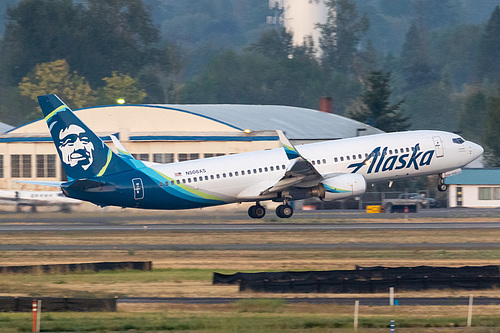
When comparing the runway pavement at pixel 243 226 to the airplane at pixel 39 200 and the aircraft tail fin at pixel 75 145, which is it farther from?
the airplane at pixel 39 200

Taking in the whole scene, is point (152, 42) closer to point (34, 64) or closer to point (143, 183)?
point (34, 64)

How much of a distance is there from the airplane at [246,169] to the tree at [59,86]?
87657 mm

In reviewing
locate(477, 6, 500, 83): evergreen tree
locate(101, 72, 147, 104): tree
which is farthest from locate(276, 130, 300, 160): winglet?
locate(477, 6, 500, 83): evergreen tree

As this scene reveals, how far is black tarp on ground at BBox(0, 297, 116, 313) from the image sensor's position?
2492 cm

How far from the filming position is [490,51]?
186m

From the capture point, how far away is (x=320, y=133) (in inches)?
3051

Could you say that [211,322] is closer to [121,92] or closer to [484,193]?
[484,193]

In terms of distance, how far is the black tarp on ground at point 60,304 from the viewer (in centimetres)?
2492

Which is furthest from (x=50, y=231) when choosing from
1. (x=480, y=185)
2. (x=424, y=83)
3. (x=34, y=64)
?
(x=424, y=83)

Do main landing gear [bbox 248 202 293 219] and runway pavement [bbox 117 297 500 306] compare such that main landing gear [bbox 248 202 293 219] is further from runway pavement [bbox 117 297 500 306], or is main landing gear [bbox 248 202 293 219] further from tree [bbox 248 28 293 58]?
tree [bbox 248 28 293 58]

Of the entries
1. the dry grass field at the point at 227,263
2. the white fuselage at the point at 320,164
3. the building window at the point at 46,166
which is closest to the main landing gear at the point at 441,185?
the white fuselage at the point at 320,164

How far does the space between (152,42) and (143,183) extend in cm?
12554

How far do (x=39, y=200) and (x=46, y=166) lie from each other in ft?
28.7

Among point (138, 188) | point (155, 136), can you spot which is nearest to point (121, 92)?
point (155, 136)
